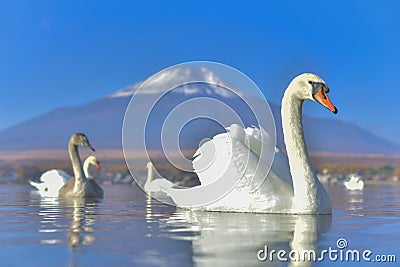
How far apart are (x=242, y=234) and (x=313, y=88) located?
4.50 meters

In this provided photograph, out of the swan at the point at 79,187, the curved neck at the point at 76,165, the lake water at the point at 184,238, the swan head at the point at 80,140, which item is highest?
the swan head at the point at 80,140

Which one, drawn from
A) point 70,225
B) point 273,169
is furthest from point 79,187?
point 70,225

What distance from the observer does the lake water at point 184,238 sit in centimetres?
693

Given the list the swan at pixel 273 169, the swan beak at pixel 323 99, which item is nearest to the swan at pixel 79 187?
the swan at pixel 273 169

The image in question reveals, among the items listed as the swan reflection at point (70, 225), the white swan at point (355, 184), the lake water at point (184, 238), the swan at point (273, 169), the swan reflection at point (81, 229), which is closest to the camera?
the lake water at point (184, 238)

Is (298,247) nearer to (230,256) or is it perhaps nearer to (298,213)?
(230,256)

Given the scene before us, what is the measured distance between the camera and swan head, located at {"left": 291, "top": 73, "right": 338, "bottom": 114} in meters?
12.9

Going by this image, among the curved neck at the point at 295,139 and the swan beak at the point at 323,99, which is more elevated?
the swan beak at the point at 323,99

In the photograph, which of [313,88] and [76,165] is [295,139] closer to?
[313,88]

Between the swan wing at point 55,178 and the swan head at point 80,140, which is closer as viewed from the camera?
the swan head at point 80,140

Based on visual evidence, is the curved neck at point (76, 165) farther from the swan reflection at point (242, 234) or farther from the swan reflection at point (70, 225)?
the swan reflection at point (242, 234)

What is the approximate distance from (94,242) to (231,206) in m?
5.11

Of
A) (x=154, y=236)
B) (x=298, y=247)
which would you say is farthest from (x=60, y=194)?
(x=298, y=247)

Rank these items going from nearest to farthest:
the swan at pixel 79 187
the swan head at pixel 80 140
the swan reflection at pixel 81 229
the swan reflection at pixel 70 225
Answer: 1. the swan reflection at pixel 81 229
2. the swan reflection at pixel 70 225
3. the swan at pixel 79 187
4. the swan head at pixel 80 140
